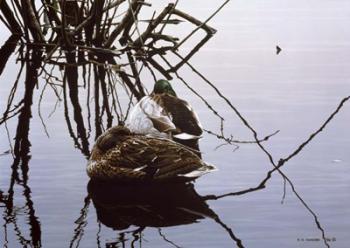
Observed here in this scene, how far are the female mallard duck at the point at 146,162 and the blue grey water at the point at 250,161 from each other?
0.29 ft

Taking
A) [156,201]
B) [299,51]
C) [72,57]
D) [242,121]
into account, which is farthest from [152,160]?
[299,51]

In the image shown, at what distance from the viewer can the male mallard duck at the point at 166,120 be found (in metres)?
5.66

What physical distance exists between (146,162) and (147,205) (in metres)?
0.44

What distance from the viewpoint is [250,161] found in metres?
5.12

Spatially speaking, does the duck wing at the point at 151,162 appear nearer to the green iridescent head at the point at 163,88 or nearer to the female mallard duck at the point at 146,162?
the female mallard duck at the point at 146,162

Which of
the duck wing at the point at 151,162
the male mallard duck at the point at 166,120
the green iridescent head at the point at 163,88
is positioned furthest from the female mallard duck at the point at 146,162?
the green iridescent head at the point at 163,88

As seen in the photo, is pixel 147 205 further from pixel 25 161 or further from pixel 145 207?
pixel 25 161

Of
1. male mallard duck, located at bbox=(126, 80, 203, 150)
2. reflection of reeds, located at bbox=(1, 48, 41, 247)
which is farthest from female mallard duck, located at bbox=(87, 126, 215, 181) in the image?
male mallard duck, located at bbox=(126, 80, 203, 150)

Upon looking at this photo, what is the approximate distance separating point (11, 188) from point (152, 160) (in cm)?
74

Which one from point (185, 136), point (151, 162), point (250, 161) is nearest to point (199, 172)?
point (151, 162)

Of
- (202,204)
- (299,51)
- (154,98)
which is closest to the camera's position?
(202,204)

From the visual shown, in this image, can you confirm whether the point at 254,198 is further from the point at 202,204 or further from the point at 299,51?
the point at 299,51

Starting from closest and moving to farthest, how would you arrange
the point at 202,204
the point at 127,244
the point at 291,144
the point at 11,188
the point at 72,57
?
the point at 127,244 → the point at 202,204 → the point at 11,188 → the point at 291,144 → the point at 72,57

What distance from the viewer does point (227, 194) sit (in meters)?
4.49
